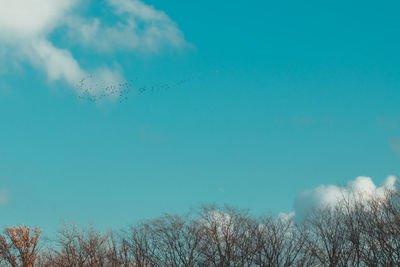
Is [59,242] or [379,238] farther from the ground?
[59,242]

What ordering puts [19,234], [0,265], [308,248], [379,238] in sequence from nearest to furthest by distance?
1. [379,238]
2. [308,248]
3. [19,234]
4. [0,265]

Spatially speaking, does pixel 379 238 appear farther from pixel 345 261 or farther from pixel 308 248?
pixel 308 248

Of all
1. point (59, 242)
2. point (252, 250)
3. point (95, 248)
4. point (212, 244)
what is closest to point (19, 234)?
point (59, 242)

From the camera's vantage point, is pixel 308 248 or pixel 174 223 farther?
pixel 174 223

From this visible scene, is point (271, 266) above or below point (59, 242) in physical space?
below

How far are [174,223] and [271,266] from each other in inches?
377

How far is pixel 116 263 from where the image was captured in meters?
40.0

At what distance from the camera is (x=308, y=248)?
36.3m

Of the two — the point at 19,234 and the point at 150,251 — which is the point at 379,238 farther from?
the point at 19,234

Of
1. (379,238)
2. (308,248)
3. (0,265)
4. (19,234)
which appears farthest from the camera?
(0,265)

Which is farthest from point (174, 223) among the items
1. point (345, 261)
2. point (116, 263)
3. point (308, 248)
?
point (345, 261)

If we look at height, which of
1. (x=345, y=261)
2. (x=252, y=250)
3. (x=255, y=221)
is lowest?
(x=345, y=261)

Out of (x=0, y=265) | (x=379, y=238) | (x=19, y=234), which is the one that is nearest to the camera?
(x=379, y=238)

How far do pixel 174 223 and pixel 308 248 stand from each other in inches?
482
